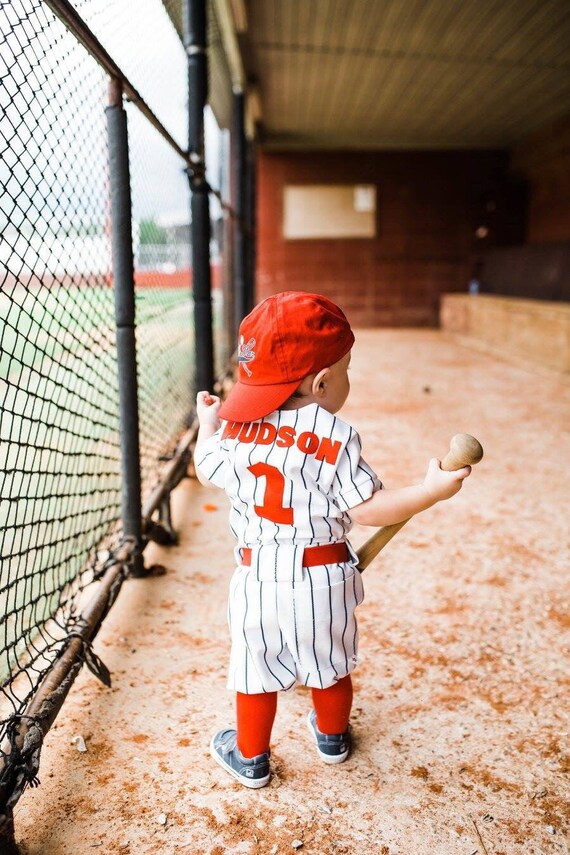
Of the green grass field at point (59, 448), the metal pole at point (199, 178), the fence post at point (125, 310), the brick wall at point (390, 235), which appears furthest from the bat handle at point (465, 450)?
the brick wall at point (390, 235)

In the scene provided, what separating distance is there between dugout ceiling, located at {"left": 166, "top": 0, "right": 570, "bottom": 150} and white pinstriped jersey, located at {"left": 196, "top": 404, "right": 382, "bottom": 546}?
2760mm

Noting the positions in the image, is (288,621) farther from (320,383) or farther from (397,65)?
(397,65)

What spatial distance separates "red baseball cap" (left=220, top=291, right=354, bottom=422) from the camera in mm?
1053

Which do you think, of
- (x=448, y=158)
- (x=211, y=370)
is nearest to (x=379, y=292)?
(x=448, y=158)

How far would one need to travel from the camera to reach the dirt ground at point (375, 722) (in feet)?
3.54

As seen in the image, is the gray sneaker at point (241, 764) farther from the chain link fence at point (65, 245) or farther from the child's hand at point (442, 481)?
the child's hand at point (442, 481)

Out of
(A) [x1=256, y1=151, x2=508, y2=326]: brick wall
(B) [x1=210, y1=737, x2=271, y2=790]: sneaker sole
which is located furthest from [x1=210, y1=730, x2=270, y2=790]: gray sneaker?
(A) [x1=256, y1=151, x2=508, y2=326]: brick wall

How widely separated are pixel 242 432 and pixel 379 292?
10594 millimetres

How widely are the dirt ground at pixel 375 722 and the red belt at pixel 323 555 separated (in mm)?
397

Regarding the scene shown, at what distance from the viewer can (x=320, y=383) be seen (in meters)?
1.09

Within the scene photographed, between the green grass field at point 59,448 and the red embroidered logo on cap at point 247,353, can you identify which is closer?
the red embroidered logo on cap at point 247,353

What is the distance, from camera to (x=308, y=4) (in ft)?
18.3

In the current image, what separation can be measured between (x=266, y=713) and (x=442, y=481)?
505 mm

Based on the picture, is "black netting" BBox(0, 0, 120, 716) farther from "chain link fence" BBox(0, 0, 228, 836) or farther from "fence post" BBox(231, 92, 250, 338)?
"fence post" BBox(231, 92, 250, 338)
